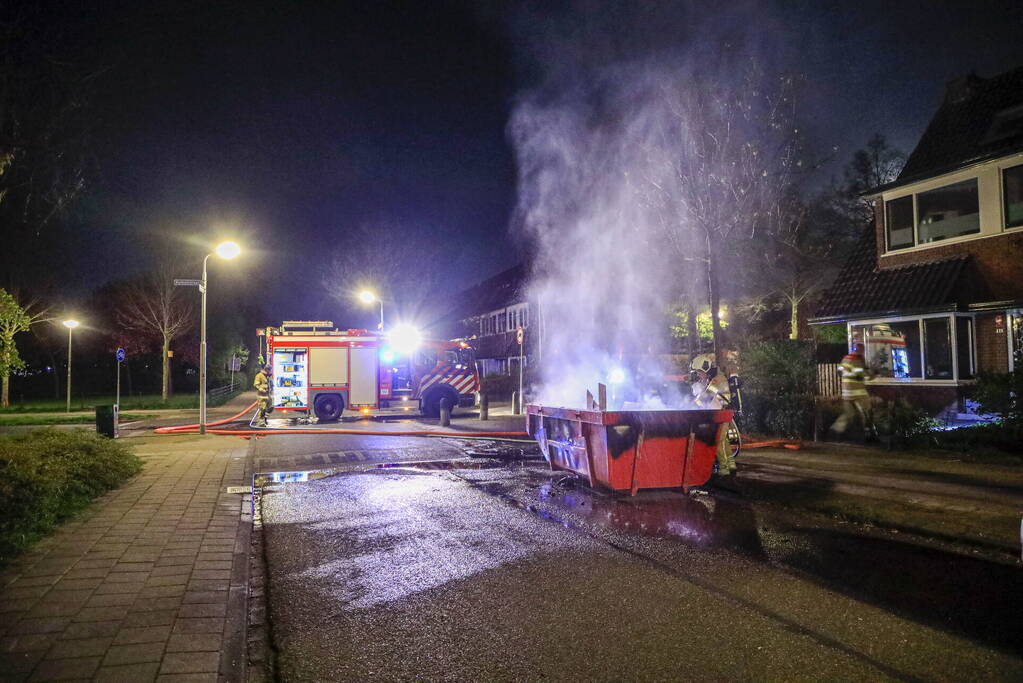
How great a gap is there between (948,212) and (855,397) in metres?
7.74

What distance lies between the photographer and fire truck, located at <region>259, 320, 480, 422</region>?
20.0m

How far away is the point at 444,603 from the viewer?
4668 mm

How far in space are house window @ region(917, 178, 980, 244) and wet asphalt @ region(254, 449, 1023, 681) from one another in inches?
491

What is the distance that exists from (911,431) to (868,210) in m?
22.6

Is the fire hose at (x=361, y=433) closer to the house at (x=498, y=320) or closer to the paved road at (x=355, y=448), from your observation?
the paved road at (x=355, y=448)

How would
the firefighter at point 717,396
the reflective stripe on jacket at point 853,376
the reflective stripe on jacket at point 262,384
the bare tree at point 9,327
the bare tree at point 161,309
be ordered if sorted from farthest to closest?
the bare tree at point 161,309 < the reflective stripe on jacket at point 262,384 < the bare tree at point 9,327 < the reflective stripe on jacket at point 853,376 < the firefighter at point 717,396

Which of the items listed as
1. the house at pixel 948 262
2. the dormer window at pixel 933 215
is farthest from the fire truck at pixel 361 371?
the dormer window at pixel 933 215

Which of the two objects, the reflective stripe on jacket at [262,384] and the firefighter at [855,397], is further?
the reflective stripe on jacket at [262,384]

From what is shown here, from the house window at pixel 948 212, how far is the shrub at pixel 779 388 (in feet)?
14.1

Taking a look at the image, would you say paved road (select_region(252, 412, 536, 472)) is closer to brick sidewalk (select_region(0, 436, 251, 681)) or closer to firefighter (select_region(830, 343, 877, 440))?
brick sidewalk (select_region(0, 436, 251, 681))

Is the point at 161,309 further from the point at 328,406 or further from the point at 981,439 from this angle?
the point at 981,439

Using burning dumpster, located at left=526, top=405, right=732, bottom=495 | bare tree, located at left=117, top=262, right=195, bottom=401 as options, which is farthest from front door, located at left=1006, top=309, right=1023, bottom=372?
bare tree, located at left=117, top=262, right=195, bottom=401

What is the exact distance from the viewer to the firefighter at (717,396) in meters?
9.00

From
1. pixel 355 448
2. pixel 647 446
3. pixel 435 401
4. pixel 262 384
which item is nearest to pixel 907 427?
pixel 647 446
